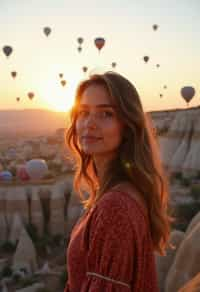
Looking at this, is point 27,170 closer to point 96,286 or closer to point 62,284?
point 62,284

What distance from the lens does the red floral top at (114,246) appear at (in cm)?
141

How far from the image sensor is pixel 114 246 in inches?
55.6

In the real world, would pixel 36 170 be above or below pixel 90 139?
below

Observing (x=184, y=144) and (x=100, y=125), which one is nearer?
(x=100, y=125)

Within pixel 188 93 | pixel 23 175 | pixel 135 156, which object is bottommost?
pixel 23 175

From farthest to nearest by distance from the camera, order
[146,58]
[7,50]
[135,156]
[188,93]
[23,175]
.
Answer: [146,58] → [188,93] → [7,50] → [23,175] → [135,156]

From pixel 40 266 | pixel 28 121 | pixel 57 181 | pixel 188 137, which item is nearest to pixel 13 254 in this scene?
pixel 40 266

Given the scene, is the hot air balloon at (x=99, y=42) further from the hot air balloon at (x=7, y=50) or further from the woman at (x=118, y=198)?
the woman at (x=118, y=198)

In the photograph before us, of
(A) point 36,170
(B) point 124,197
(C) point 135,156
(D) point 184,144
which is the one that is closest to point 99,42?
(D) point 184,144

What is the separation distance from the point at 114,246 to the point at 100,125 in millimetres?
418

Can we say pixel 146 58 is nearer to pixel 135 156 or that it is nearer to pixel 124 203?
pixel 135 156

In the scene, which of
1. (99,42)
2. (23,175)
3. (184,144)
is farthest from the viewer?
(184,144)

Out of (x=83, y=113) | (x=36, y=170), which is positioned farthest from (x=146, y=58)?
(x=83, y=113)

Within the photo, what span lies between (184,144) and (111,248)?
2174 centimetres
